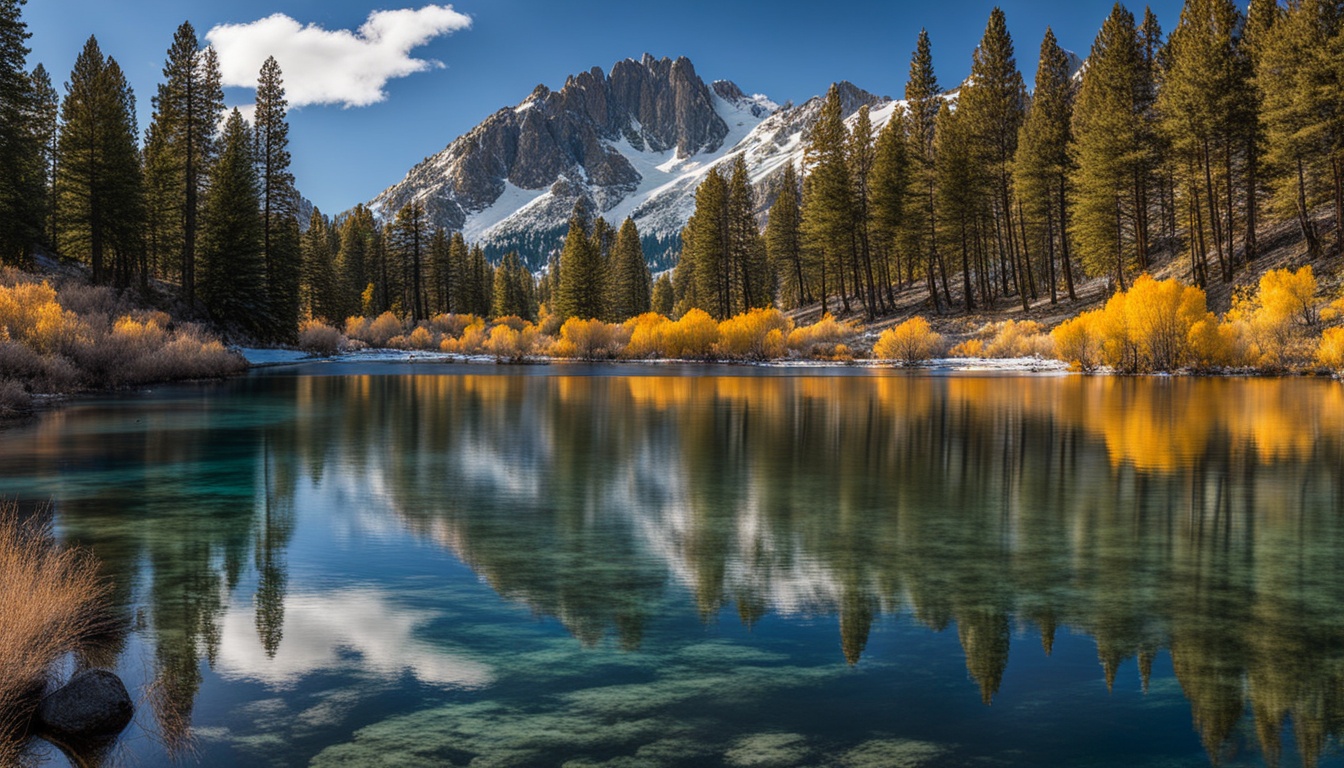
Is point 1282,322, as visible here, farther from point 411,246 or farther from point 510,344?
point 411,246

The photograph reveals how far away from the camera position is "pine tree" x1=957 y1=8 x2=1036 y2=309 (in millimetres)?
Answer: 52812

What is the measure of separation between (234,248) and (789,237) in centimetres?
4953

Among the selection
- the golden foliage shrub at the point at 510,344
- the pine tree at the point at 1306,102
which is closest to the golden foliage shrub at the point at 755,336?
the golden foliage shrub at the point at 510,344

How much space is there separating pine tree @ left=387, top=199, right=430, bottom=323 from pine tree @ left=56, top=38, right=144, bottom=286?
25.5 metres

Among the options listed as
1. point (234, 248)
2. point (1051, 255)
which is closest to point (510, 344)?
point (234, 248)

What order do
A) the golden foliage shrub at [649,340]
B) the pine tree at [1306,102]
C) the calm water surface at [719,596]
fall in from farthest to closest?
the golden foliage shrub at [649,340] < the pine tree at [1306,102] < the calm water surface at [719,596]

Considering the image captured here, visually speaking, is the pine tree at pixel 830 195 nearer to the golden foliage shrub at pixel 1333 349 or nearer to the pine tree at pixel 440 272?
the golden foliage shrub at pixel 1333 349

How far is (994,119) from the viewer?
5397 cm

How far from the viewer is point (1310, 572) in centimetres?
752

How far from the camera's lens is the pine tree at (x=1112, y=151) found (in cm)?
4262

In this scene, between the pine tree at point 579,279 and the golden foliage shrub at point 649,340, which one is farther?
the pine tree at point 579,279

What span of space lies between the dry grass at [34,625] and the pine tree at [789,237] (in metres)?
70.8

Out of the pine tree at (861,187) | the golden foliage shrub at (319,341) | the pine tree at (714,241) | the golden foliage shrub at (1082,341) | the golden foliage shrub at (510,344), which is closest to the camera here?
the golden foliage shrub at (1082,341)

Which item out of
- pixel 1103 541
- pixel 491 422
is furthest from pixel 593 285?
pixel 1103 541
